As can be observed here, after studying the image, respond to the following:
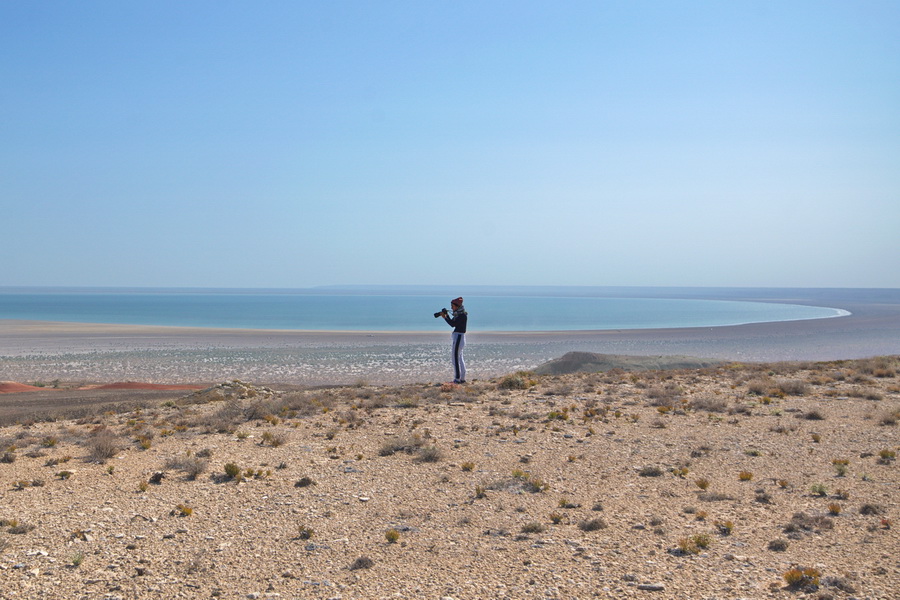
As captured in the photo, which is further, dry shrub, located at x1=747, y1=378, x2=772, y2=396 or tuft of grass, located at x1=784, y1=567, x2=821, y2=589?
dry shrub, located at x1=747, y1=378, x2=772, y2=396

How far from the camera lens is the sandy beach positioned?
35656 mm

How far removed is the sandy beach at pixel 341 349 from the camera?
35656 mm

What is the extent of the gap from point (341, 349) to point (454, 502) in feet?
132

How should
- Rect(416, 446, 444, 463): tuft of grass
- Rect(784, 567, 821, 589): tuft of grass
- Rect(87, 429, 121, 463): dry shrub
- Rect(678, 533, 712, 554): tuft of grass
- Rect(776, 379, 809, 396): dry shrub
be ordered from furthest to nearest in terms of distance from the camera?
1. Rect(776, 379, 809, 396): dry shrub
2. Rect(416, 446, 444, 463): tuft of grass
3. Rect(87, 429, 121, 463): dry shrub
4. Rect(678, 533, 712, 554): tuft of grass
5. Rect(784, 567, 821, 589): tuft of grass

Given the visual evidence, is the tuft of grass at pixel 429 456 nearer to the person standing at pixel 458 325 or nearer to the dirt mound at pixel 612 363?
the person standing at pixel 458 325

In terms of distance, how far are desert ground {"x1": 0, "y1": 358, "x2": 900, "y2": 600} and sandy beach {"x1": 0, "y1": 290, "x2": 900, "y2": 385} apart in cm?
1887

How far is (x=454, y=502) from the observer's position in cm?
867

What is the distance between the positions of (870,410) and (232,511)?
44.9ft

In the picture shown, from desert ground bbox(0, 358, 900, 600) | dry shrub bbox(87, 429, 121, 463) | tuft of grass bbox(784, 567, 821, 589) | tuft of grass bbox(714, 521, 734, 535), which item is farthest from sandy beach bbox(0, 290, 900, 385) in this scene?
tuft of grass bbox(784, 567, 821, 589)

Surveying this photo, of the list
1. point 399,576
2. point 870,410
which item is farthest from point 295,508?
point 870,410

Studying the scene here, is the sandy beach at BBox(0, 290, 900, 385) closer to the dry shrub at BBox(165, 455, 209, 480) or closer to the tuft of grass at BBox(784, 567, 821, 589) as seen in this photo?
the dry shrub at BBox(165, 455, 209, 480)

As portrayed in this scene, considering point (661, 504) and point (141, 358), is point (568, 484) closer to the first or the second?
point (661, 504)

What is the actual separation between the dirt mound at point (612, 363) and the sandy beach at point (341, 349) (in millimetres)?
3784

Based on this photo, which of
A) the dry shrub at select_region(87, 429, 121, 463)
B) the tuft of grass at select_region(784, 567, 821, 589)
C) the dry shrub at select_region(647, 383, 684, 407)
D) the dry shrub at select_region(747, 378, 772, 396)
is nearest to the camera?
the tuft of grass at select_region(784, 567, 821, 589)
